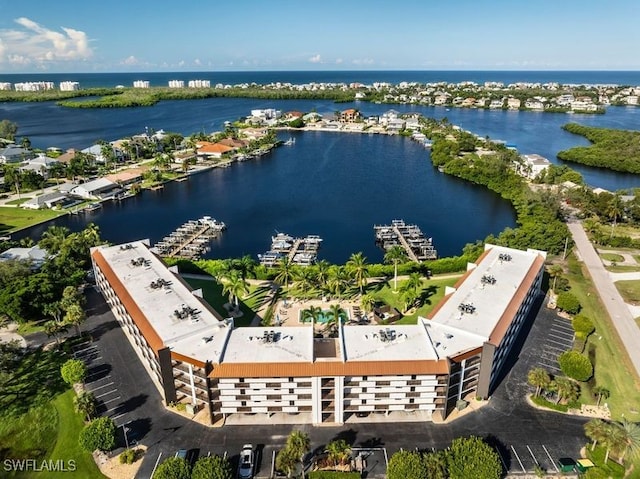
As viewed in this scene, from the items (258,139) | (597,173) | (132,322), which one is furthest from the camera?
(258,139)

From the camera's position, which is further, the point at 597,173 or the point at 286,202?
the point at 597,173

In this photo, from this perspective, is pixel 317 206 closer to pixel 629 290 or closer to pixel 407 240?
pixel 407 240

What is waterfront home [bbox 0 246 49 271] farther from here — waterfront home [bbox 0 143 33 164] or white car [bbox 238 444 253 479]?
waterfront home [bbox 0 143 33 164]

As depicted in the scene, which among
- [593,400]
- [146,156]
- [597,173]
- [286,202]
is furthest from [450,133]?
[593,400]

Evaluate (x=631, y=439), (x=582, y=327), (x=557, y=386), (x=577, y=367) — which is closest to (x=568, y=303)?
(x=582, y=327)

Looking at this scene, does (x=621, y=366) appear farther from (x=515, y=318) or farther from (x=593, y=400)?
(x=515, y=318)
